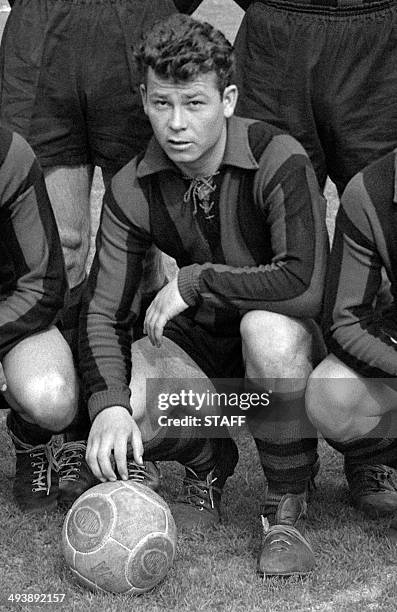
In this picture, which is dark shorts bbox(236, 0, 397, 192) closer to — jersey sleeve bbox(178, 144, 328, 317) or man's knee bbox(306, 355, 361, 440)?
jersey sleeve bbox(178, 144, 328, 317)

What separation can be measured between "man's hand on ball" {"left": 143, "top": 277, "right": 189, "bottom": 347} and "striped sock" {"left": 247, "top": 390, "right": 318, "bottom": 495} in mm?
406

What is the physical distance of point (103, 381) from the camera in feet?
12.6

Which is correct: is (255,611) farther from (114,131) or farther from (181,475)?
(114,131)

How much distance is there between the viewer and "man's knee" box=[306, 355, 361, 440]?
3.76 meters

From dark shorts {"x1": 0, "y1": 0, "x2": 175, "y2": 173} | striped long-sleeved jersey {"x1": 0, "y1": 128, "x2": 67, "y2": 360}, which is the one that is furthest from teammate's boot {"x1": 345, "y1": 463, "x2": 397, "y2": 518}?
dark shorts {"x1": 0, "y1": 0, "x2": 175, "y2": 173}

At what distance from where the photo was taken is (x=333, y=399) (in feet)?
12.3

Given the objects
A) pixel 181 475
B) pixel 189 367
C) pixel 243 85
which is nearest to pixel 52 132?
pixel 243 85

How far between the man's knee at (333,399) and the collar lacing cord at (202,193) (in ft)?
2.11

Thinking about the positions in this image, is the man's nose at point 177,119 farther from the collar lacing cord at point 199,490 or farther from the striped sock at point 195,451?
the collar lacing cord at point 199,490

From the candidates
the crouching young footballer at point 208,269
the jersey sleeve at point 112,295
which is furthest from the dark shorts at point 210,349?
the jersey sleeve at point 112,295

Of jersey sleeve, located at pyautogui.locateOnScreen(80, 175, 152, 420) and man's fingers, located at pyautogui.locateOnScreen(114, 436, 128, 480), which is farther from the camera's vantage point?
jersey sleeve, located at pyautogui.locateOnScreen(80, 175, 152, 420)

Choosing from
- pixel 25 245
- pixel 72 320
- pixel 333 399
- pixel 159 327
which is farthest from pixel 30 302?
pixel 333 399

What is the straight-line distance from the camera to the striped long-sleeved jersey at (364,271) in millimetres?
3711

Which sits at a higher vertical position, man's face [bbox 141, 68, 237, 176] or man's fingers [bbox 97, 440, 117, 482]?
man's face [bbox 141, 68, 237, 176]
